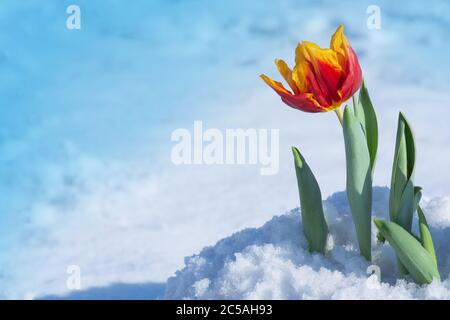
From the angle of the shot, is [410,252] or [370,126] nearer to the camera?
[410,252]

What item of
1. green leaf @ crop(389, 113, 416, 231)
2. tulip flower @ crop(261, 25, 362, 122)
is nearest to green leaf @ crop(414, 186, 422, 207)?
green leaf @ crop(389, 113, 416, 231)

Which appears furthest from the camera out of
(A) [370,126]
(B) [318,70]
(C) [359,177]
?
(A) [370,126]

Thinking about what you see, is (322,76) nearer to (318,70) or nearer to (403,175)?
(318,70)

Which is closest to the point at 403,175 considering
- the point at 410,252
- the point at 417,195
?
the point at 417,195

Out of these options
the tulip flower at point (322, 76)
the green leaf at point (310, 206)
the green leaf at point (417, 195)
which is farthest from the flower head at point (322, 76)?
the green leaf at point (417, 195)

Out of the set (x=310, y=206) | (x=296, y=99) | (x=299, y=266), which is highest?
(x=296, y=99)
